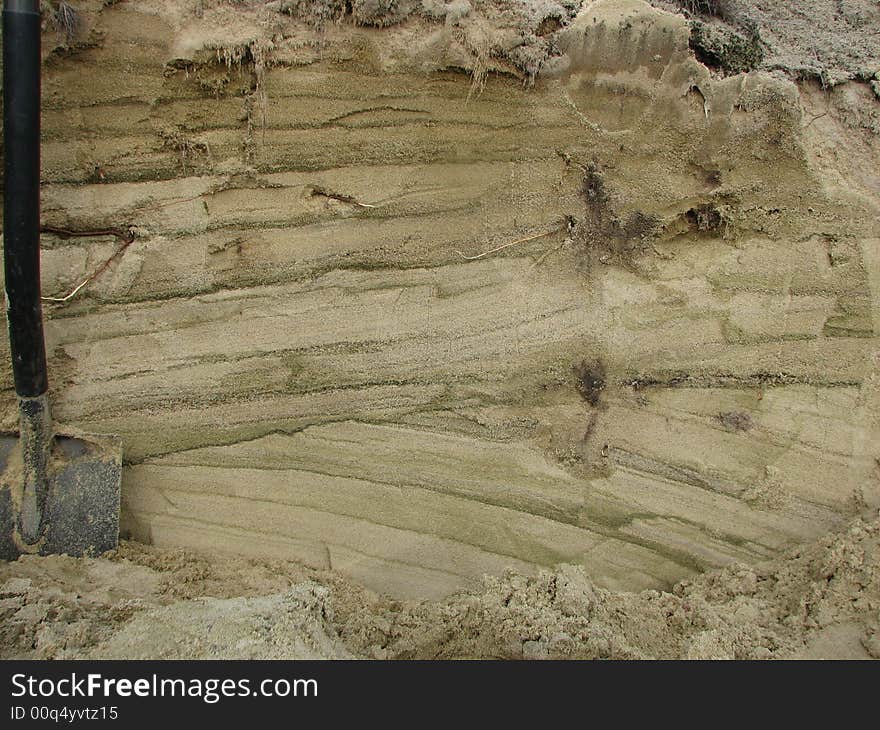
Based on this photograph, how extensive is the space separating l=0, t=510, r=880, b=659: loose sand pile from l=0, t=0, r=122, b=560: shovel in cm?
10

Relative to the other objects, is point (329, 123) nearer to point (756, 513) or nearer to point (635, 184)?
point (635, 184)

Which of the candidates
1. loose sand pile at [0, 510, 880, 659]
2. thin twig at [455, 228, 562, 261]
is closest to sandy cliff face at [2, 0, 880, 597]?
thin twig at [455, 228, 562, 261]

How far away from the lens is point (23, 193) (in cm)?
208

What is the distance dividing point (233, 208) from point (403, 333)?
0.73 metres

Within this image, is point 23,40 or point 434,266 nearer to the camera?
point 23,40

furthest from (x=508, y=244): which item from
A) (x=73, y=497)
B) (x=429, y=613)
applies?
(x=73, y=497)

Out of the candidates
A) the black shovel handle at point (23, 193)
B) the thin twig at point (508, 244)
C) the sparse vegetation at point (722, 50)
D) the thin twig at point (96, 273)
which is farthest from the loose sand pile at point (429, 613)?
the sparse vegetation at point (722, 50)

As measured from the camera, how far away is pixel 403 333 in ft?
8.35

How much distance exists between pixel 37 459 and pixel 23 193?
3.03ft

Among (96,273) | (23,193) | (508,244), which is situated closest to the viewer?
(23,193)

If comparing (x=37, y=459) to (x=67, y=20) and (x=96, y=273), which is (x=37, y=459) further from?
(x=67, y=20)

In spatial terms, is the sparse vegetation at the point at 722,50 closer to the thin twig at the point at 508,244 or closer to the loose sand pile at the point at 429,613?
the thin twig at the point at 508,244

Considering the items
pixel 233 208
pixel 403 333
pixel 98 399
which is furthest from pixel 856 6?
pixel 98 399

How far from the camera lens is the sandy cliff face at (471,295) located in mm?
2307
